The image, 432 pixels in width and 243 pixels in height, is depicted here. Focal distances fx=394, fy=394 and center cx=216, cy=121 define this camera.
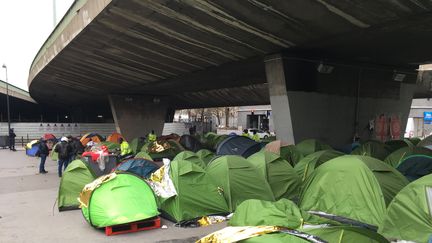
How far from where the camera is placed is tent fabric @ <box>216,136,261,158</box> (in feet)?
52.5

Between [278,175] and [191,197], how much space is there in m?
2.54

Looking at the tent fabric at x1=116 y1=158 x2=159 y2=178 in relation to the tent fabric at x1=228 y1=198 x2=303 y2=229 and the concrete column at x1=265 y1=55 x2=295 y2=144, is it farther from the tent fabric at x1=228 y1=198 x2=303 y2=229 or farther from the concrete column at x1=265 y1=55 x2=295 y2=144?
the concrete column at x1=265 y1=55 x2=295 y2=144

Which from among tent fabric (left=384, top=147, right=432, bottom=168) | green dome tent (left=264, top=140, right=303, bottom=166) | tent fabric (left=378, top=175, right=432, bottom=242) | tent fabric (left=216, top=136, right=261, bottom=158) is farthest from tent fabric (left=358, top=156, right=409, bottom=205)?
tent fabric (left=216, top=136, right=261, bottom=158)

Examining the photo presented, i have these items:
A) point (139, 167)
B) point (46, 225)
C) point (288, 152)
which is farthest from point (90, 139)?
point (46, 225)

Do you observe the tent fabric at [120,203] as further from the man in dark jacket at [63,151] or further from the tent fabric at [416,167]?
the man in dark jacket at [63,151]

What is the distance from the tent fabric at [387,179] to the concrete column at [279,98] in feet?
22.4

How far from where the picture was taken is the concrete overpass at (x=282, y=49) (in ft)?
34.6

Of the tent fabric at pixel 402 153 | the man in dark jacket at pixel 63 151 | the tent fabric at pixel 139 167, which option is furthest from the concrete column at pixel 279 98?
the man in dark jacket at pixel 63 151

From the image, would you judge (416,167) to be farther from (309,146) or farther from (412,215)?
(309,146)

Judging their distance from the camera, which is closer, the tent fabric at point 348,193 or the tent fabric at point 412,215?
the tent fabric at point 412,215

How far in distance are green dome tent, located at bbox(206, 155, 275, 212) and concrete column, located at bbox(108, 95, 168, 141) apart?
85.7 feet

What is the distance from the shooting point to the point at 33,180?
15.2m

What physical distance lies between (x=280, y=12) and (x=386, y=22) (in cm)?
287

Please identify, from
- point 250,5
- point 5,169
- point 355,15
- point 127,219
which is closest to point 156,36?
point 250,5
